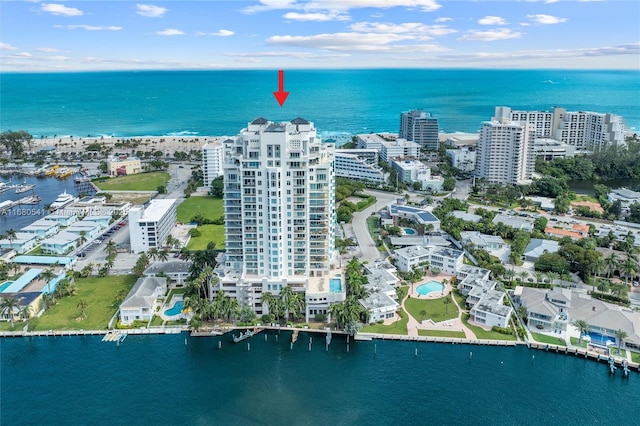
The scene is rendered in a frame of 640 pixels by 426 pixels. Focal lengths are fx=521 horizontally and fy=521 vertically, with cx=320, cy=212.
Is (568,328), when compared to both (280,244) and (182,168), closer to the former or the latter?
(280,244)

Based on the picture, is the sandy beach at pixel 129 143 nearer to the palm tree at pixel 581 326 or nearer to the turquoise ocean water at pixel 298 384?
the turquoise ocean water at pixel 298 384

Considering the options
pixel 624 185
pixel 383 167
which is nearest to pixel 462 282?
pixel 383 167

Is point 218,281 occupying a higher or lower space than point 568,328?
higher

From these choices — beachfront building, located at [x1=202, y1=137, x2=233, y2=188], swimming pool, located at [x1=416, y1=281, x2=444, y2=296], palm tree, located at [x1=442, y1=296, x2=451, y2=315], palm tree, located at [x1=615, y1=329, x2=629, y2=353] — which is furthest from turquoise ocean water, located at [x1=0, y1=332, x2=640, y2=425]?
beachfront building, located at [x1=202, y1=137, x2=233, y2=188]

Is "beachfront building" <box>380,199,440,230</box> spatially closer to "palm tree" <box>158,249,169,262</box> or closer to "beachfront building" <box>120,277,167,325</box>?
"palm tree" <box>158,249,169,262</box>

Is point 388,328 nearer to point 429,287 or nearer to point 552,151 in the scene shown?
point 429,287

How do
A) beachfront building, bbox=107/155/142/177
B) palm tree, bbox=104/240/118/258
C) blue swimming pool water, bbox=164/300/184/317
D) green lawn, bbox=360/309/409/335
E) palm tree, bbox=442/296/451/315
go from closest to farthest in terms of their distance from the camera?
green lawn, bbox=360/309/409/335, blue swimming pool water, bbox=164/300/184/317, palm tree, bbox=442/296/451/315, palm tree, bbox=104/240/118/258, beachfront building, bbox=107/155/142/177
